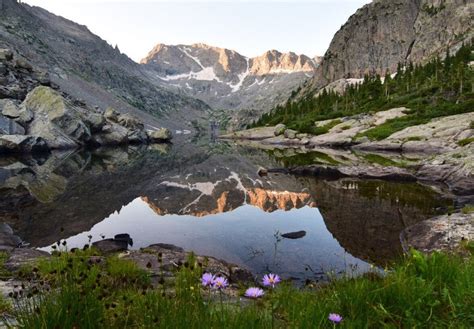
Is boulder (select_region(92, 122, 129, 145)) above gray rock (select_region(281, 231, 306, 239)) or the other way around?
above

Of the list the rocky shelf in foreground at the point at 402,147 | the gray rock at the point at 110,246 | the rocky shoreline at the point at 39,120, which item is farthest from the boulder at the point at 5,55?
the gray rock at the point at 110,246

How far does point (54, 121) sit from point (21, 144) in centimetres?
1635

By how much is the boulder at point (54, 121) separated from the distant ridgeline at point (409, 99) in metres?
63.3

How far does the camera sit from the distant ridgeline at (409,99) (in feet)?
265

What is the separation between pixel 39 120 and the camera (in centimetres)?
8288

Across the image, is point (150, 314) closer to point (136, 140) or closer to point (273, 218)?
point (273, 218)

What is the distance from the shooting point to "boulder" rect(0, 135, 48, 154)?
66.0 meters

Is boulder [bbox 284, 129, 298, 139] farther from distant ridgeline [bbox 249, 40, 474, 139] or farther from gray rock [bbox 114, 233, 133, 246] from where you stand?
gray rock [bbox 114, 233, 133, 246]

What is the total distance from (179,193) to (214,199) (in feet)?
12.3

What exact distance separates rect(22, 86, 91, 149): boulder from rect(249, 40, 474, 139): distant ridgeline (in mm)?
63260

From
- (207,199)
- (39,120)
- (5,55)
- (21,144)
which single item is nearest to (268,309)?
(207,199)

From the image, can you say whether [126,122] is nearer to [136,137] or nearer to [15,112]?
[136,137]

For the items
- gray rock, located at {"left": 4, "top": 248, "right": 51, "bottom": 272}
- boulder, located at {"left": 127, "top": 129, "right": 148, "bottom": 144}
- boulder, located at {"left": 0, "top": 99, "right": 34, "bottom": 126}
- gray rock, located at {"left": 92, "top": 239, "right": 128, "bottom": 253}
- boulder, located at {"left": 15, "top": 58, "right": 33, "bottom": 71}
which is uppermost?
boulder, located at {"left": 15, "top": 58, "right": 33, "bottom": 71}

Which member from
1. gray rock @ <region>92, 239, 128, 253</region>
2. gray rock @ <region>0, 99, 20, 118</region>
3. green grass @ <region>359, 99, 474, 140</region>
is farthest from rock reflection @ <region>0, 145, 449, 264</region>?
green grass @ <region>359, 99, 474, 140</region>
